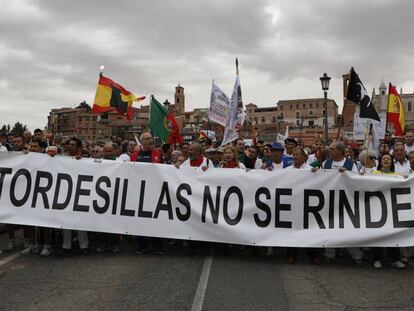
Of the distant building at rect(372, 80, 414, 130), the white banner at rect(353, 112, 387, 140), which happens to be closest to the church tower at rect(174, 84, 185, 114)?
the distant building at rect(372, 80, 414, 130)

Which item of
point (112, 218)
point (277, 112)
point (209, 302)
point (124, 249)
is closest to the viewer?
point (209, 302)

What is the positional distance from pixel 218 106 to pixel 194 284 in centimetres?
680

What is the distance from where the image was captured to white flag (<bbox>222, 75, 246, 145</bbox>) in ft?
34.4

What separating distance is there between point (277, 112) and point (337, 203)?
5805 inches

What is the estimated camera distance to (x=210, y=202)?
6.43 meters

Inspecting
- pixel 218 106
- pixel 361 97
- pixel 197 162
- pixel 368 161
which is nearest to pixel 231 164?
Result: pixel 197 162

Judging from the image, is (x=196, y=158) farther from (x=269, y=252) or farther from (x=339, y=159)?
(x=339, y=159)

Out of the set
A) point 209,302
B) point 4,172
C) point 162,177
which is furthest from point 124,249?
point 209,302

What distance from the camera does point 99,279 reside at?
5238 mm

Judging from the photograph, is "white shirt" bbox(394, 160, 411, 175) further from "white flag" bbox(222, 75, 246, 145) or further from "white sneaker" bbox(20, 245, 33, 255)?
"white sneaker" bbox(20, 245, 33, 255)

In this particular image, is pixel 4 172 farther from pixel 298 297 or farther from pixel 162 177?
pixel 298 297

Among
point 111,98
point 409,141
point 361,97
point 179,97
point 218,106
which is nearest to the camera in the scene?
point 361,97

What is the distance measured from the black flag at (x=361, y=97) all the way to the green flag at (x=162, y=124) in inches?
165

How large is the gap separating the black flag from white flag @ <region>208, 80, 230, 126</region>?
3.72 meters
